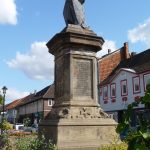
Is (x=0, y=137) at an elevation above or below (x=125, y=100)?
below

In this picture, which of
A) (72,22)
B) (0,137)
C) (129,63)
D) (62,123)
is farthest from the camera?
(129,63)

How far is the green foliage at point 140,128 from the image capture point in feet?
7.65

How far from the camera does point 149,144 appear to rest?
238cm

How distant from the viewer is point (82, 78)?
886 centimetres

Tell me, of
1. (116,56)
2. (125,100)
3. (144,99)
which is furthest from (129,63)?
(144,99)

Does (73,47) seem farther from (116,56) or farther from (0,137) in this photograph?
(116,56)

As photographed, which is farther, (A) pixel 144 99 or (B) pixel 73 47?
(B) pixel 73 47

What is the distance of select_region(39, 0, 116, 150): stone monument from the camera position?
7.76m

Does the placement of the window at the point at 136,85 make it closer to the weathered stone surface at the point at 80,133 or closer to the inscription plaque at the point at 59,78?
the inscription plaque at the point at 59,78

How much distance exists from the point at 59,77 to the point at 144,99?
6.61 m

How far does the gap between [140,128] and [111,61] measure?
144ft

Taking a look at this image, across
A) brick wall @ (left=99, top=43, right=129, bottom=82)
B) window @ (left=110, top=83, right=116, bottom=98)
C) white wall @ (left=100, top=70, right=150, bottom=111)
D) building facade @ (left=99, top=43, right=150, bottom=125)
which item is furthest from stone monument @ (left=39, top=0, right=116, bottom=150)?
brick wall @ (left=99, top=43, right=129, bottom=82)

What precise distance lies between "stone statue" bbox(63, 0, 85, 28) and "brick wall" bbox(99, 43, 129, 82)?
116ft

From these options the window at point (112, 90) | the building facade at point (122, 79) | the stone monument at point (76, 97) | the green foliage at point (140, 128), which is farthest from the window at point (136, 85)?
the green foliage at point (140, 128)
